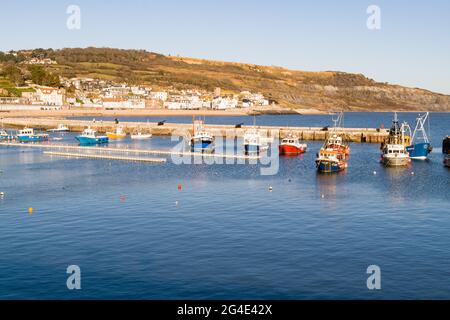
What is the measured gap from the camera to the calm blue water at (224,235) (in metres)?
30.6

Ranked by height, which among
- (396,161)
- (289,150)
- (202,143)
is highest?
(202,143)

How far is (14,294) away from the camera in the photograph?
2905 cm

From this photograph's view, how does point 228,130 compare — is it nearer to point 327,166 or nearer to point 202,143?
point 202,143

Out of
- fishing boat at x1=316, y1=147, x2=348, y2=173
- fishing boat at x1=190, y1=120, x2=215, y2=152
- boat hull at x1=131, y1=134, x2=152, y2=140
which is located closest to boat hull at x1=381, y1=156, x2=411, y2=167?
fishing boat at x1=316, y1=147, x2=348, y2=173

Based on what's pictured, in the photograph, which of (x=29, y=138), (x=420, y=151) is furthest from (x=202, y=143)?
(x=29, y=138)

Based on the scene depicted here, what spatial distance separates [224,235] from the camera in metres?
41.8

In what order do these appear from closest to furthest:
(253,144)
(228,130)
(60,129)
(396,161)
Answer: (396,161)
(253,144)
(228,130)
(60,129)

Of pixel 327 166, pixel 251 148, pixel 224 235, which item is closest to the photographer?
pixel 224 235

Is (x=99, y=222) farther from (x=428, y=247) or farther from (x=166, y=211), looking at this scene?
(x=428, y=247)

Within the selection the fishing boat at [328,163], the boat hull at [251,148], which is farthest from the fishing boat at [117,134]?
the fishing boat at [328,163]

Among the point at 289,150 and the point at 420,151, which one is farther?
the point at 289,150

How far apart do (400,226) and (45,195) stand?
37.2m

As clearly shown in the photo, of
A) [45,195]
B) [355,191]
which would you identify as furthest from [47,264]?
[355,191]

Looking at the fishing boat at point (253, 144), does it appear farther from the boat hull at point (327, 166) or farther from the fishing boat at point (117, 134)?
the fishing boat at point (117, 134)
